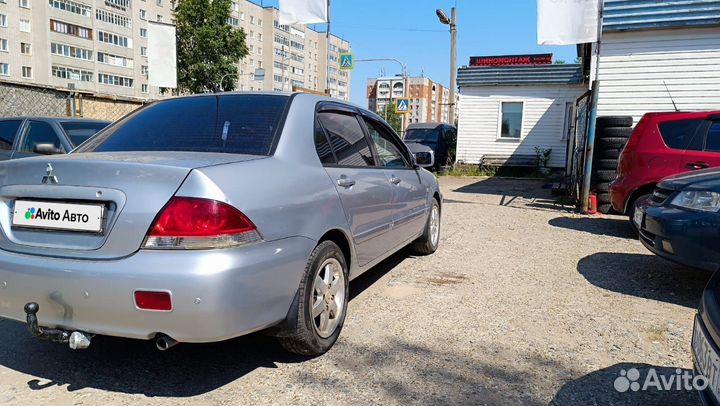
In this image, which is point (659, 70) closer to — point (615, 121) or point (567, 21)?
point (615, 121)

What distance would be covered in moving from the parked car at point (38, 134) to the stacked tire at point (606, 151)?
8.24m

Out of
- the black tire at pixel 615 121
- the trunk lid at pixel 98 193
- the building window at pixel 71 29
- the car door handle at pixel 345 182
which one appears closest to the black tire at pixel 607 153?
the black tire at pixel 615 121

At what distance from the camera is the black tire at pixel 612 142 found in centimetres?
854

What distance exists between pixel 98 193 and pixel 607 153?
8.54 metres

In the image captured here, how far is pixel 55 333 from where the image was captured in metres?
2.37

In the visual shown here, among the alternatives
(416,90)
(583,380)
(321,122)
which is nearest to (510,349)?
(583,380)

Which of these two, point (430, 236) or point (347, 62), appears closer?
point (430, 236)

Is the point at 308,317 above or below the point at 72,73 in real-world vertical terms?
below

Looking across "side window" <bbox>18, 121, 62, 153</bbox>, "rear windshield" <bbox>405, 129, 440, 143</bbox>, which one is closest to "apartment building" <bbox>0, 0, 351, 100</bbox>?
"rear windshield" <bbox>405, 129, 440, 143</bbox>

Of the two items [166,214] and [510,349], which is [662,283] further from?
[166,214]

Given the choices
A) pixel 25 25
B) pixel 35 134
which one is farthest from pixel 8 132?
pixel 25 25

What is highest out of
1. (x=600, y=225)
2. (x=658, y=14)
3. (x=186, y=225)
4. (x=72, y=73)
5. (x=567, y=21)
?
(x=72, y=73)

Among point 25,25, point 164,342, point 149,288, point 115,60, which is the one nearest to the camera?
point 149,288

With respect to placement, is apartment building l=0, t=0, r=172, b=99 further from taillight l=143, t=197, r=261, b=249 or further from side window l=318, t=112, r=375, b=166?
taillight l=143, t=197, r=261, b=249
